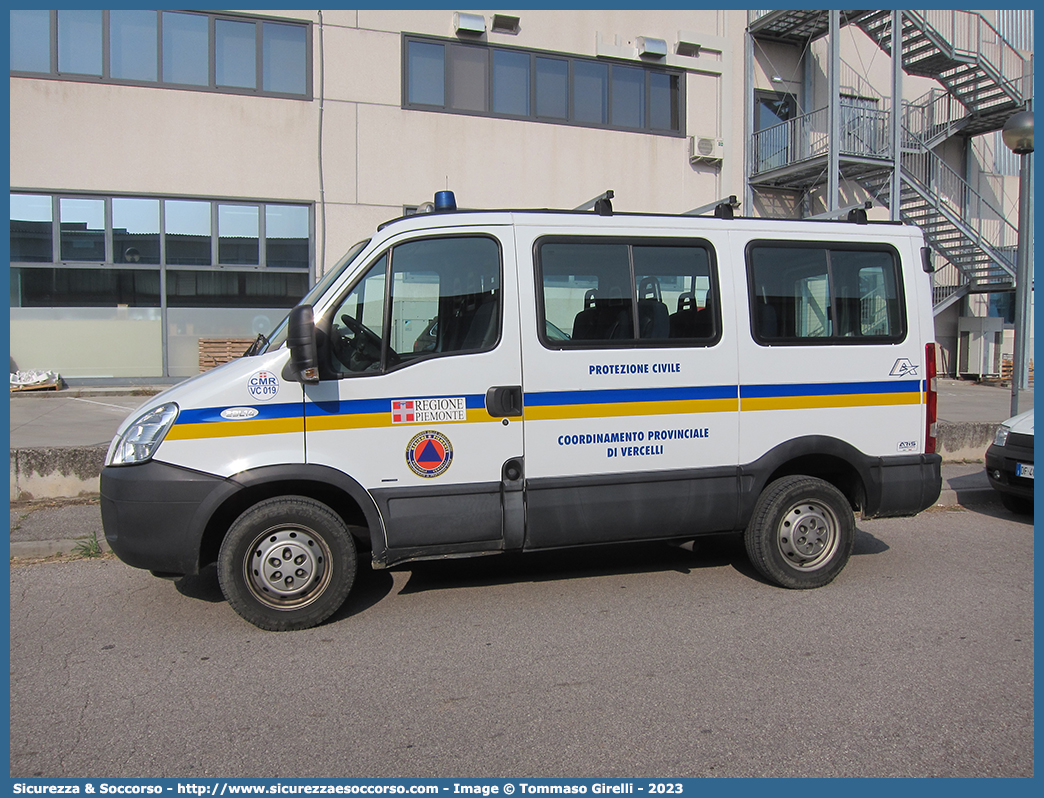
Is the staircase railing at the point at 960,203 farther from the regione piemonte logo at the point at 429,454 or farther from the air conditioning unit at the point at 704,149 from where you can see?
the regione piemonte logo at the point at 429,454

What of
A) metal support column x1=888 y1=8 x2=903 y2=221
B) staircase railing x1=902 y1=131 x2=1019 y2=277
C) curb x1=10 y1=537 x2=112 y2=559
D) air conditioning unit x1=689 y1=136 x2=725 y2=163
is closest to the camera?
curb x1=10 y1=537 x2=112 y2=559

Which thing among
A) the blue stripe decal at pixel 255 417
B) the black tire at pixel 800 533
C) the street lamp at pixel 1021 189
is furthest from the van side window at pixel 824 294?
the street lamp at pixel 1021 189

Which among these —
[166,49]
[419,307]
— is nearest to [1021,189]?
[419,307]

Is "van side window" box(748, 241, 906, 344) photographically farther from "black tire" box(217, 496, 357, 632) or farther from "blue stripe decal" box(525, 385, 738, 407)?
"black tire" box(217, 496, 357, 632)

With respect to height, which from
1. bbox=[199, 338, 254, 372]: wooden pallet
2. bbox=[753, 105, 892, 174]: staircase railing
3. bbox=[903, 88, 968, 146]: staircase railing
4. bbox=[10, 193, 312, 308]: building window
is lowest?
bbox=[199, 338, 254, 372]: wooden pallet

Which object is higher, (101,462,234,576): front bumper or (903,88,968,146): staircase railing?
(903,88,968,146): staircase railing

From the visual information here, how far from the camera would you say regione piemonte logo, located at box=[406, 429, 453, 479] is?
4512 millimetres

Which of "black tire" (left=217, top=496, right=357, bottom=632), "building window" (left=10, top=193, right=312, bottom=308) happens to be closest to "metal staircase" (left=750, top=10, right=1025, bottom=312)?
"building window" (left=10, top=193, right=312, bottom=308)

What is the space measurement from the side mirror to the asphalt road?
155 centimetres

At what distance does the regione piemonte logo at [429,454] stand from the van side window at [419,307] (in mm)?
455

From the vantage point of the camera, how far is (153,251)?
14.4 m

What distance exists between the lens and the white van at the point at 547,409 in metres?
4.32

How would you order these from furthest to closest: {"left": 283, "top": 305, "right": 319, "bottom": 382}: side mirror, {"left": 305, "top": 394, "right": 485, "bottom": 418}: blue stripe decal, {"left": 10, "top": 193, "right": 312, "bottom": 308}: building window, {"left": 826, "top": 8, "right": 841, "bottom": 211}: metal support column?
{"left": 826, "top": 8, "right": 841, "bottom": 211}: metal support column
{"left": 10, "top": 193, "right": 312, "bottom": 308}: building window
{"left": 305, "top": 394, "right": 485, "bottom": 418}: blue stripe decal
{"left": 283, "top": 305, "right": 319, "bottom": 382}: side mirror

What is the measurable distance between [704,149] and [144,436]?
15.2 metres
